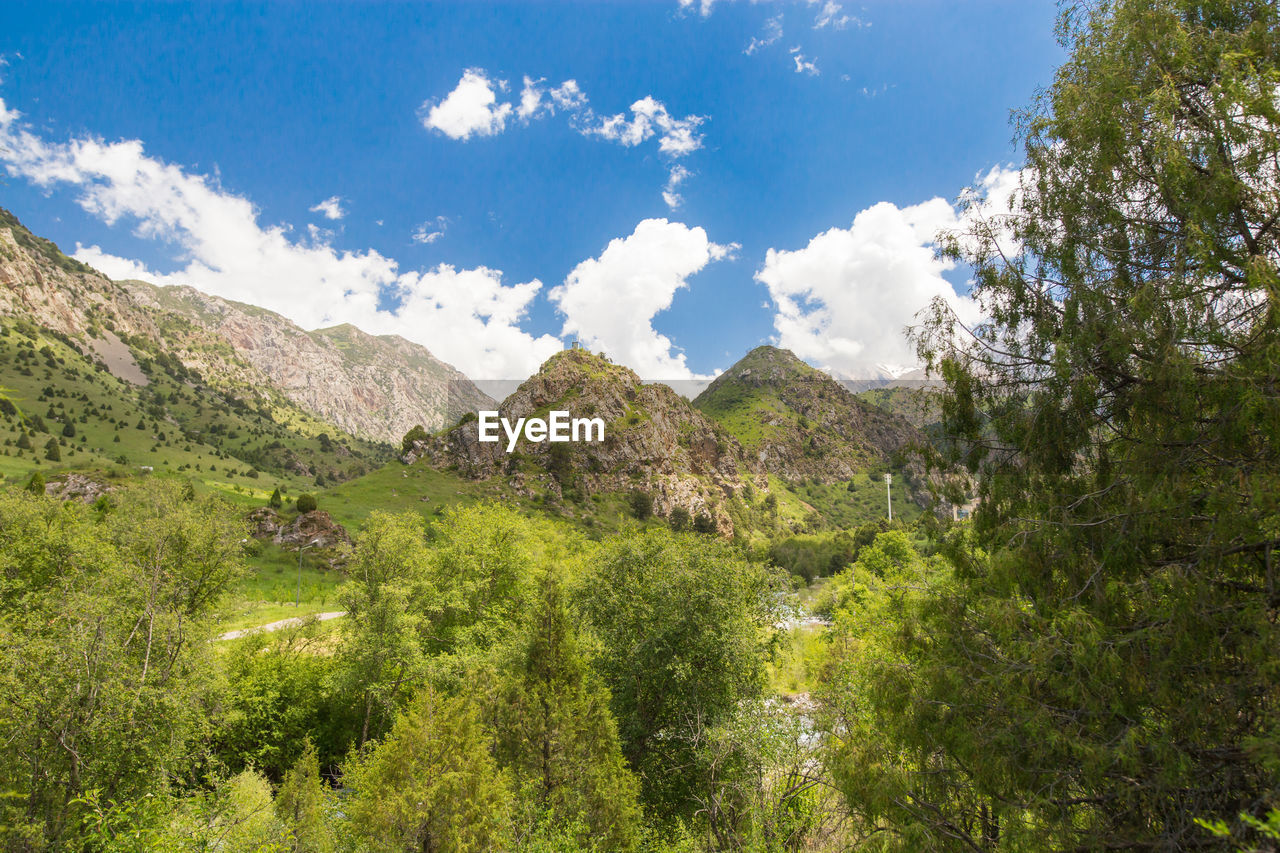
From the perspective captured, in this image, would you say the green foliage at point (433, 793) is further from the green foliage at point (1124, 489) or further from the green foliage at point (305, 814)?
the green foliage at point (1124, 489)

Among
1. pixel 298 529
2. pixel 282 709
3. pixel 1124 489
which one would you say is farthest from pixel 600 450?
pixel 1124 489

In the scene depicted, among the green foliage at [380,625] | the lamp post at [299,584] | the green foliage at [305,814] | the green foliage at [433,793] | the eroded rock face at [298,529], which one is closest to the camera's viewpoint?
the green foliage at [433,793]

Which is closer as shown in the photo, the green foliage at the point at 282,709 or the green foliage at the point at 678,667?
the green foliage at the point at 678,667

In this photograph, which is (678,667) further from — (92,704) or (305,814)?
(92,704)

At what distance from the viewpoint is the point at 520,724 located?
50.7 ft

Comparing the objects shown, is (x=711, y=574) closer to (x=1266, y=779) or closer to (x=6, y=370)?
(x=1266, y=779)

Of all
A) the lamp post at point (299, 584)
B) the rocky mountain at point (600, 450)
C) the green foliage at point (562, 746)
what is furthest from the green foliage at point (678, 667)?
the rocky mountain at point (600, 450)

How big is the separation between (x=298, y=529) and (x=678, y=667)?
64956 mm

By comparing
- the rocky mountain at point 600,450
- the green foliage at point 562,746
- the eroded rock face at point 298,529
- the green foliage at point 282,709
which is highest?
the rocky mountain at point 600,450

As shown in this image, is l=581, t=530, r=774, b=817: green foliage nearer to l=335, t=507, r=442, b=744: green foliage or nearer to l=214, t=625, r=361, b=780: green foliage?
l=335, t=507, r=442, b=744: green foliage

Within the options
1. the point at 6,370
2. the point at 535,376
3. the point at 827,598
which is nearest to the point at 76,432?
the point at 6,370

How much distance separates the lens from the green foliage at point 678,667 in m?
20.8

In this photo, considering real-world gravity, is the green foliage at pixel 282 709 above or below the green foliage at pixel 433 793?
below

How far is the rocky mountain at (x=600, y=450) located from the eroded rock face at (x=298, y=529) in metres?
43.4
